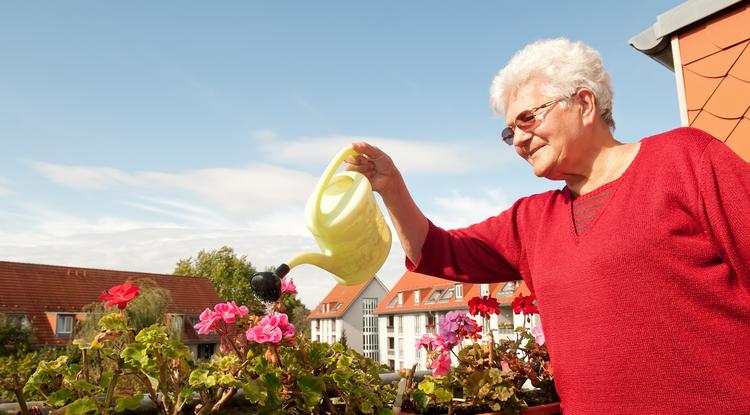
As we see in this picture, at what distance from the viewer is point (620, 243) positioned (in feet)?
3.51

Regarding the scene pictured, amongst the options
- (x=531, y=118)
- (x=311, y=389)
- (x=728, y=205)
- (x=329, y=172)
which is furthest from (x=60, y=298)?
(x=728, y=205)

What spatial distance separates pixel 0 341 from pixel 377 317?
20.4 metres

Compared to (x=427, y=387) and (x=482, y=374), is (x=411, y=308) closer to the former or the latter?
(x=482, y=374)

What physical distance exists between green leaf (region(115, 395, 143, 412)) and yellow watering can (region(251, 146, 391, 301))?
0.42 metres

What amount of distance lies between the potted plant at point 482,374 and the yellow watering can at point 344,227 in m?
0.48

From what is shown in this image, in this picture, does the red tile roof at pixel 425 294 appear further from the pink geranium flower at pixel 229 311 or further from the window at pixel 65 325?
the pink geranium flower at pixel 229 311

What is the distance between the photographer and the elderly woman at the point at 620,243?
98 centimetres

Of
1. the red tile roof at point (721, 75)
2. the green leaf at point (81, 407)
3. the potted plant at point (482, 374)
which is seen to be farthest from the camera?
the red tile roof at point (721, 75)

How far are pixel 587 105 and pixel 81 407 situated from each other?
4.01ft

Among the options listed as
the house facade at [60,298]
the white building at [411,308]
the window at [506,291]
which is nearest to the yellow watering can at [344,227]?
the house facade at [60,298]

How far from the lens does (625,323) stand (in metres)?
1.05

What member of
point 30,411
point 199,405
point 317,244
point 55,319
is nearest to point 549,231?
point 317,244

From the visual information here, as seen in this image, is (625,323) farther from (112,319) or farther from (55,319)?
(55,319)

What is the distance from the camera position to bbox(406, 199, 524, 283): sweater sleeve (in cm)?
144
